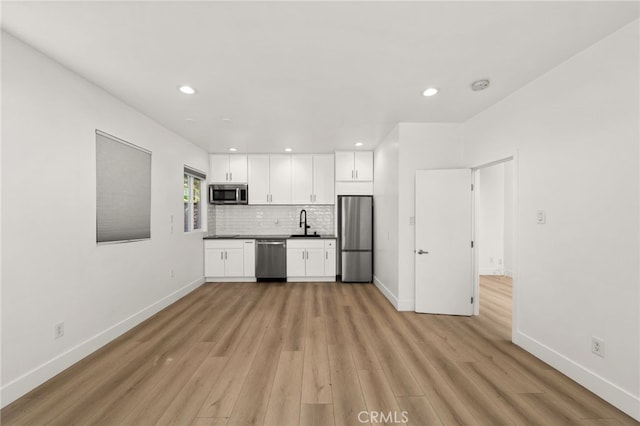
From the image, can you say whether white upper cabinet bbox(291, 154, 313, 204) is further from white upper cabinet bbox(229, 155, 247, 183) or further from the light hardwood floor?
the light hardwood floor

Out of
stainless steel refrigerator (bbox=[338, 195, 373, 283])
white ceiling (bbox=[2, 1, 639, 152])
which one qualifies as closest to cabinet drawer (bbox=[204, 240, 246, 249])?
stainless steel refrigerator (bbox=[338, 195, 373, 283])

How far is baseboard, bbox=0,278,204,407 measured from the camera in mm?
1779

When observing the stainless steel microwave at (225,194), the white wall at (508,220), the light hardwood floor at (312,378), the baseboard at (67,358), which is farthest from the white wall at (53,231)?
the white wall at (508,220)

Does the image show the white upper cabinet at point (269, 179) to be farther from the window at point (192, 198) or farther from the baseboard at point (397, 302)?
the baseboard at point (397, 302)

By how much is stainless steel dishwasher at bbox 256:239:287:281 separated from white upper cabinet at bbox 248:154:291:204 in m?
0.90

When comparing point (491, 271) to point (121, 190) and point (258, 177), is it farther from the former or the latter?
point (121, 190)

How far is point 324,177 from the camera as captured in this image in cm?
533

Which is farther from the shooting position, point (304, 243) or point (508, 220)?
point (508, 220)

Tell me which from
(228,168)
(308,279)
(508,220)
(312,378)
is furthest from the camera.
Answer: (508,220)

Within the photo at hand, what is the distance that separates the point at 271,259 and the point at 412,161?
3.16 m

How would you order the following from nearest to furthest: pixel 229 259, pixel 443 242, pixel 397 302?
pixel 443 242, pixel 397 302, pixel 229 259

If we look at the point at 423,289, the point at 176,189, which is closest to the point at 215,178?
the point at 176,189

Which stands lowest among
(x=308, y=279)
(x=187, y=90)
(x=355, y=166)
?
(x=308, y=279)

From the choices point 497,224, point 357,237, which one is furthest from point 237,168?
point 497,224
